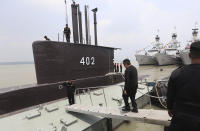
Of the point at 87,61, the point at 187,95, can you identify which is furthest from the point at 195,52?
the point at 87,61

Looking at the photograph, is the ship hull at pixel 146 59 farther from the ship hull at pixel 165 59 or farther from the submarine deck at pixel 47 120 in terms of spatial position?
the submarine deck at pixel 47 120

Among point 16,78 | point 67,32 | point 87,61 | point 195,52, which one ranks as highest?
point 67,32

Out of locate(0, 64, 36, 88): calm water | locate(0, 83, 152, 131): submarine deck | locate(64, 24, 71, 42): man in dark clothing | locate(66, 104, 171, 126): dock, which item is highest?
locate(64, 24, 71, 42): man in dark clothing

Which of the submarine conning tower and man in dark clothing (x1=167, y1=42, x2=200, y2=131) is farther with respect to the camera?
the submarine conning tower

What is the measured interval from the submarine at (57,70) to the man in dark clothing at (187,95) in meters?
5.94

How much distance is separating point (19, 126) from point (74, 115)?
1853 millimetres

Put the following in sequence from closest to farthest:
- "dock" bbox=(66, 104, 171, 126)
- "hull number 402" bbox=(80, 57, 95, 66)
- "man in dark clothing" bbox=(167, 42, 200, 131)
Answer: "man in dark clothing" bbox=(167, 42, 200, 131) → "dock" bbox=(66, 104, 171, 126) → "hull number 402" bbox=(80, 57, 95, 66)

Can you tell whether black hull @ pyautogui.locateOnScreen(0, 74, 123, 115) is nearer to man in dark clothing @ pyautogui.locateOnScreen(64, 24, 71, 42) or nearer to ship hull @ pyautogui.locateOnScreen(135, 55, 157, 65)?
man in dark clothing @ pyautogui.locateOnScreen(64, 24, 71, 42)

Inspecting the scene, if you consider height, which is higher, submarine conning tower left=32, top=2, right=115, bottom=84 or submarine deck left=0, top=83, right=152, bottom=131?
submarine conning tower left=32, top=2, right=115, bottom=84

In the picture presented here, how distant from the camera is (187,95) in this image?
1.85 m

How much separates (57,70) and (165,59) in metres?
43.4

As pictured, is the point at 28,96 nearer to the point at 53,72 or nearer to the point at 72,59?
the point at 53,72

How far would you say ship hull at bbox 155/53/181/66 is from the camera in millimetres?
44006

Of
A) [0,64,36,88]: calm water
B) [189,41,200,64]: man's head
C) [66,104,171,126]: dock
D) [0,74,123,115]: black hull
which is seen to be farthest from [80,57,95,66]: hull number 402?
[0,64,36,88]: calm water
